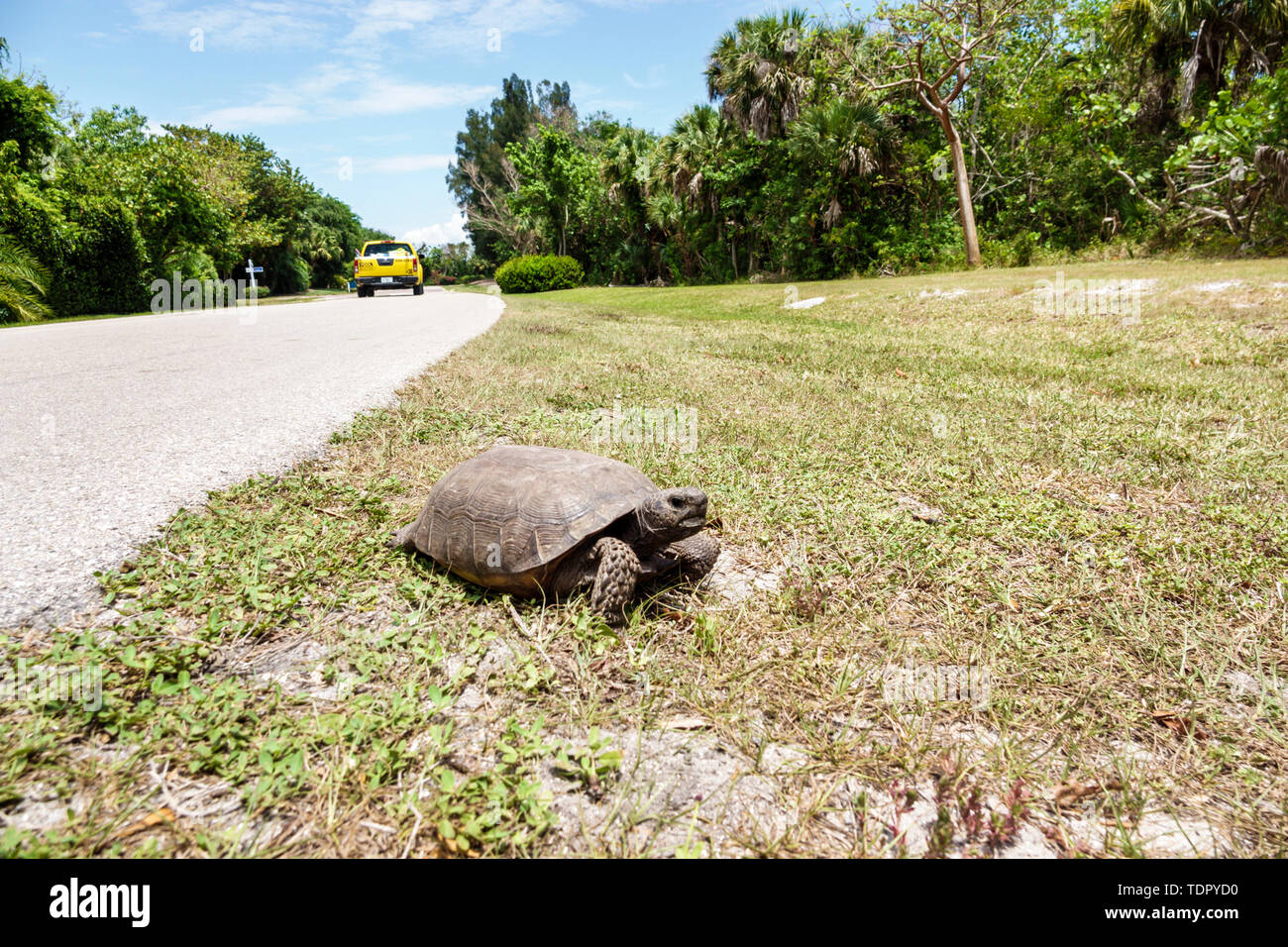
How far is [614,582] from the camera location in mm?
2477

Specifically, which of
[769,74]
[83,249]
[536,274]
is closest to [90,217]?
[83,249]

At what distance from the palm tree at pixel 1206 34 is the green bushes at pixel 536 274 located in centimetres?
2504

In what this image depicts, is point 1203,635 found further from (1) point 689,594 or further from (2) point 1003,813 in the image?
(1) point 689,594

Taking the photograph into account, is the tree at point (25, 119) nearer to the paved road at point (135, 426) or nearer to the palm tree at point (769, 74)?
the paved road at point (135, 426)

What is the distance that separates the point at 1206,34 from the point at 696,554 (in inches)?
1159

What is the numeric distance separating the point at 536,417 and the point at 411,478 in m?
1.52

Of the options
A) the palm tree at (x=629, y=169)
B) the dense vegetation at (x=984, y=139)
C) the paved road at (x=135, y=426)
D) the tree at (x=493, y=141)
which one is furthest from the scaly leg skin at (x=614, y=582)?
the tree at (x=493, y=141)

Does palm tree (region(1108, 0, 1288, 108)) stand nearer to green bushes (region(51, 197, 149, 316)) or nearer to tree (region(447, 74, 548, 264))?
green bushes (region(51, 197, 149, 316))

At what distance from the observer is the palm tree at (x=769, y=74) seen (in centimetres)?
2580

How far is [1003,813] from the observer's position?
5.45ft

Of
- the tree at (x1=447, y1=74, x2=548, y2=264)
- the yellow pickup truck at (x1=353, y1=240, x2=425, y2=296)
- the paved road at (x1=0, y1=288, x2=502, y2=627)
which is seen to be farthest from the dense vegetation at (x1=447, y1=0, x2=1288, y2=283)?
the tree at (x1=447, y1=74, x2=548, y2=264)

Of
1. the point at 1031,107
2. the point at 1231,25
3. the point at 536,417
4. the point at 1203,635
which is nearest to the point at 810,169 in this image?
the point at 1031,107

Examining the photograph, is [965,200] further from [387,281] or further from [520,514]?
[387,281]

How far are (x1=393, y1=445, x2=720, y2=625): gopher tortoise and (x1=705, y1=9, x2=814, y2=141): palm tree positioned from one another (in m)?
27.9
